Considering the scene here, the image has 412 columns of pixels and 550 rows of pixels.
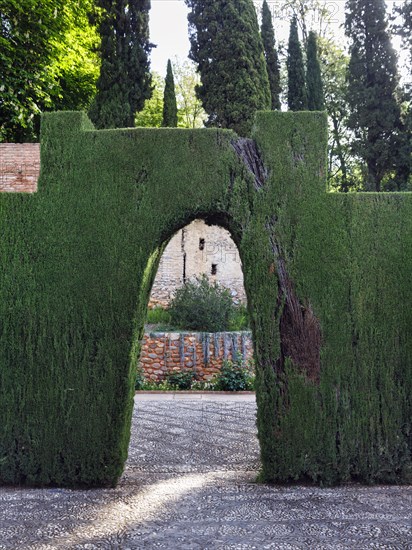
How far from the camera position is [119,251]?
4.42 metres

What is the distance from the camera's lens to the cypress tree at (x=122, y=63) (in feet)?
50.2

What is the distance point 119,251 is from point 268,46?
64.7 ft

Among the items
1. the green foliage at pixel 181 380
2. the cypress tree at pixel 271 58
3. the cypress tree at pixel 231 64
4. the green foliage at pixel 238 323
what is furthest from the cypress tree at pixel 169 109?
the green foliage at pixel 181 380

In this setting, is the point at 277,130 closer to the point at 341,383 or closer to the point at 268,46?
the point at 341,383

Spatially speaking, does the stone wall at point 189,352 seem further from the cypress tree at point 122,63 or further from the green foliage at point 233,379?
the cypress tree at point 122,63

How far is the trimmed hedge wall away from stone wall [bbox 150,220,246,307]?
37.4 feet

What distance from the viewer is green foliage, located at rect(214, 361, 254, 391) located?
10344mm

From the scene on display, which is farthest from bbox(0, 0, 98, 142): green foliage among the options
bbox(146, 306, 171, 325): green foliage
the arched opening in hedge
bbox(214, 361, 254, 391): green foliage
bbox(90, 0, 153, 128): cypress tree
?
bbox(214, 361, 254, 391): green foliage

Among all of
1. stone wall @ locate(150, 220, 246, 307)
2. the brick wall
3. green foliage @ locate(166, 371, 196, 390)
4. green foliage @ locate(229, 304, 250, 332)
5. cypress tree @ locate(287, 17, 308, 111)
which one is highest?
cypress tree @ locate(287, 17, 308, 111)

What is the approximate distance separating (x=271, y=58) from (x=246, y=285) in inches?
743

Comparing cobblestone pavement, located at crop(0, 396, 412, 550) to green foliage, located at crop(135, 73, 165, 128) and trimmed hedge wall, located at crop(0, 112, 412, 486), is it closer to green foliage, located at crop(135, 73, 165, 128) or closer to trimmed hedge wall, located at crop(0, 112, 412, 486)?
trimmed hedge wall, located at crop(0, 112, 412, 486)

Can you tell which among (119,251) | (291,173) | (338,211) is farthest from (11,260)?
(338,211)

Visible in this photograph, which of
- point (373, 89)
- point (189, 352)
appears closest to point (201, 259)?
point (189, 352)

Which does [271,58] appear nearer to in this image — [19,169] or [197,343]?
[197,343]
